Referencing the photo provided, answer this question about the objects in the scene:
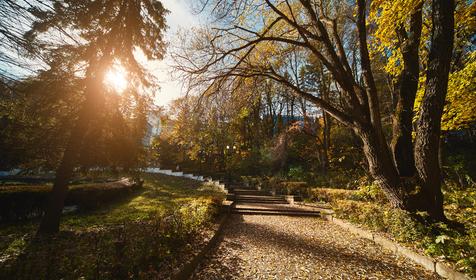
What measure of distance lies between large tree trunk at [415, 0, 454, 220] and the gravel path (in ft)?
6.13

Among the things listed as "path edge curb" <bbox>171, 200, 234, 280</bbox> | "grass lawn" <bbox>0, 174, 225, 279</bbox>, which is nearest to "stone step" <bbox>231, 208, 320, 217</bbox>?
"grass lawn" <bbox>0, 174, 225, 279</bbox>

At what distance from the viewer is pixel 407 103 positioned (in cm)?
576

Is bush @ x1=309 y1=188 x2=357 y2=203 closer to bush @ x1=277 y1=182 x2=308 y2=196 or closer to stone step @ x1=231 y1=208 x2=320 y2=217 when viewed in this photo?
bush @ x1=277 y1=182 x2=308 y2=196

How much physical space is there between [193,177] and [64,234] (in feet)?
68.1

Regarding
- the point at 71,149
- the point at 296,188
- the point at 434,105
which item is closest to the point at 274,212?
the point at 296,188

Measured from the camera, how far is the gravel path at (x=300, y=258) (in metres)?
3.85

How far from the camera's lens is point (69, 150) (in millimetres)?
6277

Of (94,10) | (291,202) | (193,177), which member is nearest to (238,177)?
(193,177)

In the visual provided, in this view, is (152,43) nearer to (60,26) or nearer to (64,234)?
(60,26)

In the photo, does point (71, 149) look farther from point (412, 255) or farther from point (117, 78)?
point (412, 255)

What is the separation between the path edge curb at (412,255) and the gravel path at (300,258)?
146mm

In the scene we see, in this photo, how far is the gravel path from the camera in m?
3.85

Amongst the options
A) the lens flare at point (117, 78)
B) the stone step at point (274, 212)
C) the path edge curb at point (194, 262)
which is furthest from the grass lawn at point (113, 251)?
the lens flare at point (117, 78)

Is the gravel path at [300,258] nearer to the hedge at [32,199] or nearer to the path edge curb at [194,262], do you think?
the path edge curb at [194,262]
